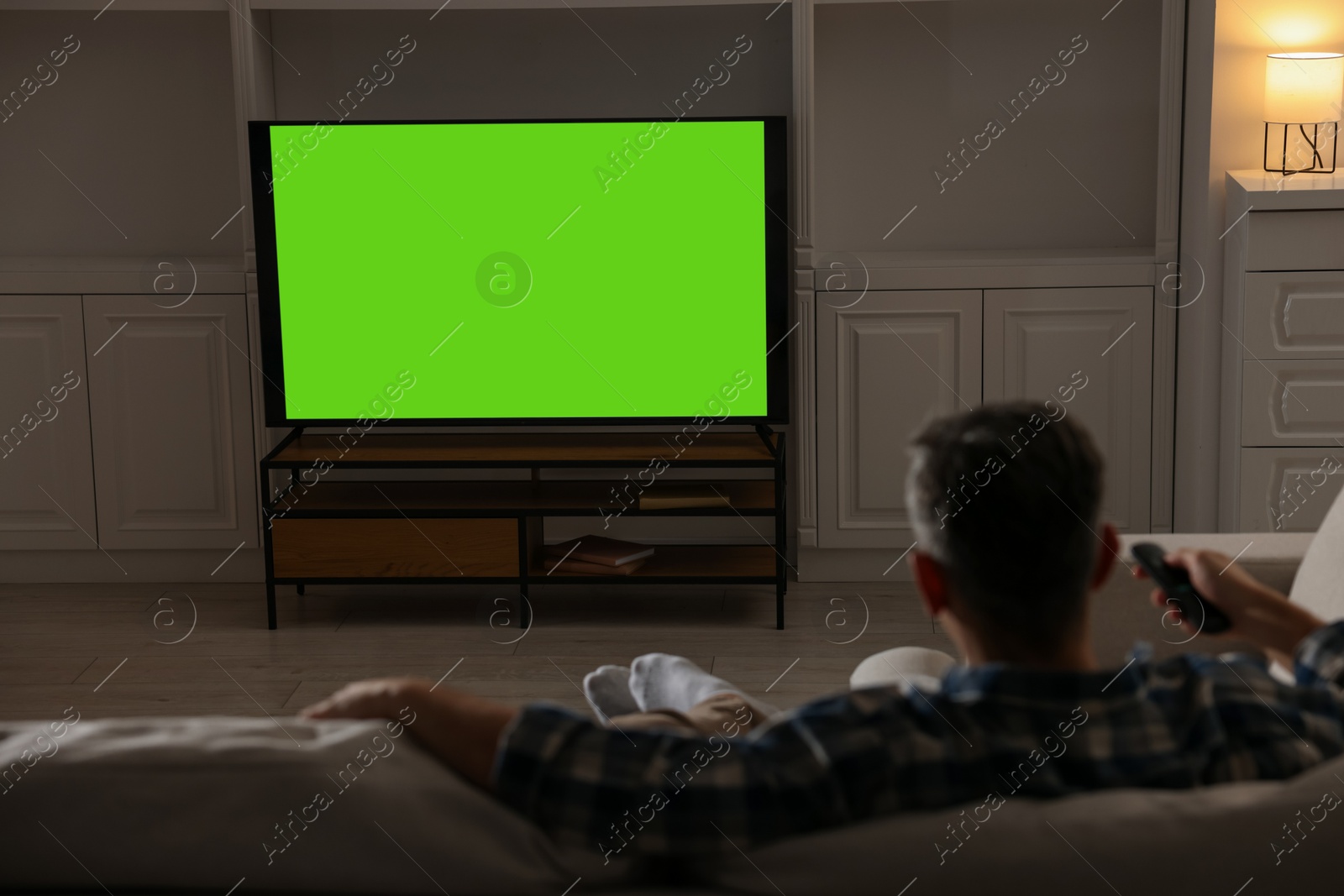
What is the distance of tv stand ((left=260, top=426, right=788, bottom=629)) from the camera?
3361 mm

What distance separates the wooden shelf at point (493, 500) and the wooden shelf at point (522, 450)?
10 cm

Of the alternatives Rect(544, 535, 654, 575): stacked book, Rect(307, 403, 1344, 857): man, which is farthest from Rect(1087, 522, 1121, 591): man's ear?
Rect(544, 535, 654, 575): stacked book

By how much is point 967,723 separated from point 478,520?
247 centimetres

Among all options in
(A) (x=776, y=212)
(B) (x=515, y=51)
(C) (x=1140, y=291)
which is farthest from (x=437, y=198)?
(C) (x=1140, y=291)

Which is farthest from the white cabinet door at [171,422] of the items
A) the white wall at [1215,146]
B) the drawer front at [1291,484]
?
the drawer front at [1291,484]

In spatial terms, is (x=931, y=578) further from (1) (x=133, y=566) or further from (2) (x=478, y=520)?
(1) (x=133, y=566)

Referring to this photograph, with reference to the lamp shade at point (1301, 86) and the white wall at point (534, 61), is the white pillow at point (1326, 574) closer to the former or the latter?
the lamp shade at point (1301, 86)

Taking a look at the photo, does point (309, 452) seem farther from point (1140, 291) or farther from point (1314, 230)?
point (1314, 230)

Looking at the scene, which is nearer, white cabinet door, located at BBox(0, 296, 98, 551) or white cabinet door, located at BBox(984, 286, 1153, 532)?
white cabinet door, located at BBox(984, 286, 1153, 532)

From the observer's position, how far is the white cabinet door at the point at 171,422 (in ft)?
11.8

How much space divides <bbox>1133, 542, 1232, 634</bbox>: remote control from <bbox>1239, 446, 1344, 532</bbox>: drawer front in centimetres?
198

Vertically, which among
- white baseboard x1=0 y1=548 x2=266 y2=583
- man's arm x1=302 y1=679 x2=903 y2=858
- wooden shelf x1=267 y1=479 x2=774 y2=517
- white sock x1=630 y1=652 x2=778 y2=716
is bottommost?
white baseboard x1=0 y1=548 x2=266 y2=583

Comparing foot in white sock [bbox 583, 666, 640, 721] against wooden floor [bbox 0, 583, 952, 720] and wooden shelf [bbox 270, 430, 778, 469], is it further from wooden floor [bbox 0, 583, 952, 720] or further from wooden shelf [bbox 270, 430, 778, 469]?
wooden shelf [bbox 270, 430, 778, 469]

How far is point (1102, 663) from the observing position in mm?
2014
